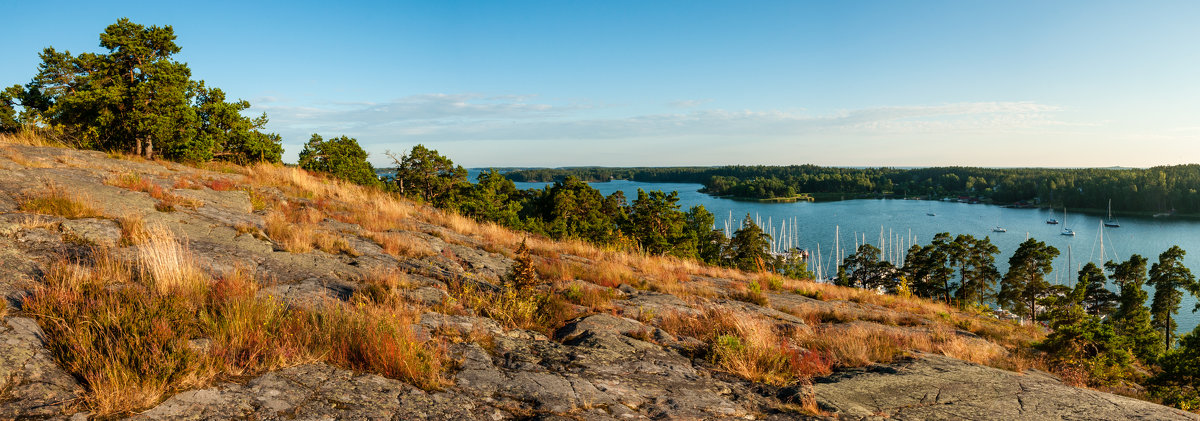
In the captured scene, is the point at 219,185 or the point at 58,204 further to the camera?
the point at 219,185

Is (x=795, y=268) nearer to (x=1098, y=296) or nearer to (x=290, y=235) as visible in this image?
(x=1098, y=296)

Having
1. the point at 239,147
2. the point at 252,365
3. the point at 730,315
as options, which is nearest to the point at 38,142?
the point at 239,147

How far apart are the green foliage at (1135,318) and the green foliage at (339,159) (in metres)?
49.4

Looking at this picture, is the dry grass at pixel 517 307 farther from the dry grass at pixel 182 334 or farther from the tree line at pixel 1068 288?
the tree line at pixel 1068 288

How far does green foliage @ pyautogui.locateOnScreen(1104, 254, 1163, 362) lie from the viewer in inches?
1043

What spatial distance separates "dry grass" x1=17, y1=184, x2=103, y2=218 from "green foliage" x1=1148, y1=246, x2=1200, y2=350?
58632mm

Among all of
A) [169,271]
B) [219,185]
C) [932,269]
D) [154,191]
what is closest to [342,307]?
[169,271]

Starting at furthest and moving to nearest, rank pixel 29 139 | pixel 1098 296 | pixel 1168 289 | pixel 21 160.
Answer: pixel 1098 296, pixel 1168 289, pixel 29 139, pixel 21 160

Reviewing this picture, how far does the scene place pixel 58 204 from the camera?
6.27 metres

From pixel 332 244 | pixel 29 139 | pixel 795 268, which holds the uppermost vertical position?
pixel 29 139

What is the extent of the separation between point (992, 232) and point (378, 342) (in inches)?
4586

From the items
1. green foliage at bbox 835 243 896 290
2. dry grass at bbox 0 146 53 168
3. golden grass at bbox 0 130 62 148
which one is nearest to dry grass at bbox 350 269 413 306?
dry grass at bbox 0 146 53 168

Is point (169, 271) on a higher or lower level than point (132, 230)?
lower

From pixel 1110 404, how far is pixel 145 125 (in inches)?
878
